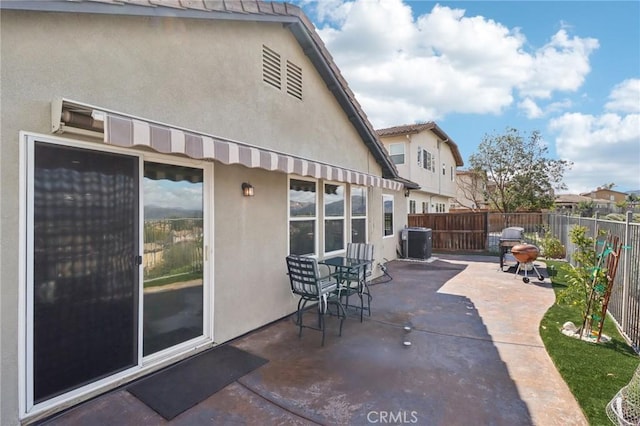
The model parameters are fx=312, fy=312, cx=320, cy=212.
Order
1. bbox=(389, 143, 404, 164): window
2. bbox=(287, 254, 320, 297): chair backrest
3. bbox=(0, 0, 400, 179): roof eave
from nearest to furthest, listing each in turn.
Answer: bbox=(0, 0, 400, 179): roof eave, bbox=(287, 254, 320, 297): chair backrest, bbox=(389, 143, 404, 164): window

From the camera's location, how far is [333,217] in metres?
12.4

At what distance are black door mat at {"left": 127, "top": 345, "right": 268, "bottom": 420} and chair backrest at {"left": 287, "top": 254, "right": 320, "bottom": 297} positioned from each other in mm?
2113

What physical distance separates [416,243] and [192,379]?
1633 cm

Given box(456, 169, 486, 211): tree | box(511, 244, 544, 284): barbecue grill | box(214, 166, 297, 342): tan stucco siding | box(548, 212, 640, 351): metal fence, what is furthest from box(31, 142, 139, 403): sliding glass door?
box(456, 169, 486, 211): tree

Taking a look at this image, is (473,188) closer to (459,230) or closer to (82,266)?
(459,230)

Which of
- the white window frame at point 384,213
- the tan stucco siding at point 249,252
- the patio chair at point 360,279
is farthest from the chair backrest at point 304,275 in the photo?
the white window frame at point 384,213

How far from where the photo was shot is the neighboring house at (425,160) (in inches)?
1096

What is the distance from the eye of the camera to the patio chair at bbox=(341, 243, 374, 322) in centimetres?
952

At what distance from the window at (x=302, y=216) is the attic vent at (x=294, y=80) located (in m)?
2.87

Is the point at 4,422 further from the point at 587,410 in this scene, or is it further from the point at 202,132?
the point at 587,410

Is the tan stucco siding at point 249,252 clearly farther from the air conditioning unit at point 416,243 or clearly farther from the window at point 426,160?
the window at point 426,160

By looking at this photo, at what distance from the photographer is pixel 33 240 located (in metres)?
4.59

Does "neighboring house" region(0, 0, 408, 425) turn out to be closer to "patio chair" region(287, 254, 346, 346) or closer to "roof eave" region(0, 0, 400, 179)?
"roof eave" region(0, 0, 400, 179)

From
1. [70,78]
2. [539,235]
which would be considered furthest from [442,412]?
[539,235]
